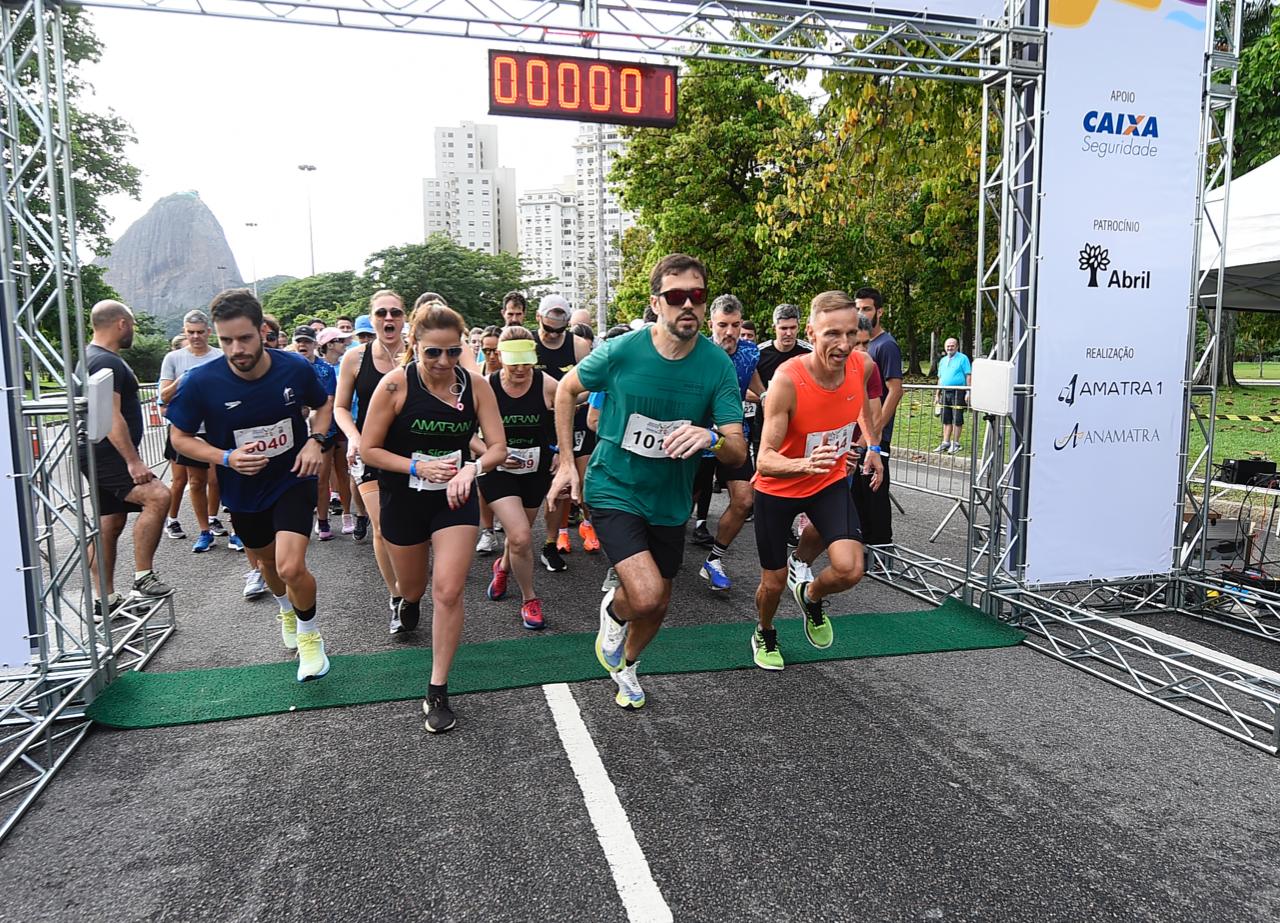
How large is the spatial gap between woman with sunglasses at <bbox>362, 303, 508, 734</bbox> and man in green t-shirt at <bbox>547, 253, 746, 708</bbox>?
0.51 m

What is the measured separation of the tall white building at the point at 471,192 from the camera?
170875 mm

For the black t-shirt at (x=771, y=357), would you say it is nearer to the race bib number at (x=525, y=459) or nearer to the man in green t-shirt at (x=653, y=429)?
the race bib number at (x=525, y=459)

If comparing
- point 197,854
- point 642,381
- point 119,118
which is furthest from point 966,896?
point 119,118

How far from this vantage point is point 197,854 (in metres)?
3.11

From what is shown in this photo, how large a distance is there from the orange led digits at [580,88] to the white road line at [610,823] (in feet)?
12.5

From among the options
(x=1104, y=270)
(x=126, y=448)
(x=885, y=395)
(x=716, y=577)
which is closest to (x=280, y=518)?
(x=126, y=448)

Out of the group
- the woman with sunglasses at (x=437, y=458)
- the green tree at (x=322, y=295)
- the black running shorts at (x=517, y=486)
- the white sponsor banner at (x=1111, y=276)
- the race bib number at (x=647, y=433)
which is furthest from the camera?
the green tree at (x=322, y=295)

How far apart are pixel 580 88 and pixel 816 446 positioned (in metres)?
2.96

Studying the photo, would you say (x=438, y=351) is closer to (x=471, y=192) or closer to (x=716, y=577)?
(x=716, y=577)

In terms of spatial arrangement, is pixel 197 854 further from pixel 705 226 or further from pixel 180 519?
pixel 705 226

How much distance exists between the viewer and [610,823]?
3268 millimetres

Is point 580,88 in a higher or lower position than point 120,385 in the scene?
higher

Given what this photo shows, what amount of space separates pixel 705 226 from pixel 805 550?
68.1ft

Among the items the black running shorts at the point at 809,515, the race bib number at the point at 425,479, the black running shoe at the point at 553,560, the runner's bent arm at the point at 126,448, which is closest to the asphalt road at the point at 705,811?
the black running shorts at the point at 809,515
